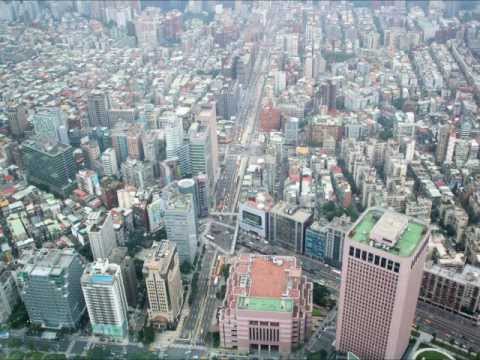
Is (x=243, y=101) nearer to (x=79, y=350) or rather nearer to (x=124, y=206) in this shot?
(x=124, y=206)

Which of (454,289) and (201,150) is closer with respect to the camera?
(454,289)

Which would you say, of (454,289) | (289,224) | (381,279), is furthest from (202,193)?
(381,279)

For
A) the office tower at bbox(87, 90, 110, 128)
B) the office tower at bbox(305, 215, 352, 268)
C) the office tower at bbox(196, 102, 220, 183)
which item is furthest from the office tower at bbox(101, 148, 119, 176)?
the office tower at bbox(305, 215, 352, 268)

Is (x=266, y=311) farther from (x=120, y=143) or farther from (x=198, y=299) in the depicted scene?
(x=120, y=143)

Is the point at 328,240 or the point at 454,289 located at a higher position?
the point at 328,240

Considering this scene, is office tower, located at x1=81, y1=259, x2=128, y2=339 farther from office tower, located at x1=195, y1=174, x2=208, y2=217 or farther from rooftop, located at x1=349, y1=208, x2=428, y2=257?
rooftop, located at x1=349, y1=208, x2=428, y2=257

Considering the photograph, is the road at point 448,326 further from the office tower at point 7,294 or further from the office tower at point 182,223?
the office tower at point 7,294
